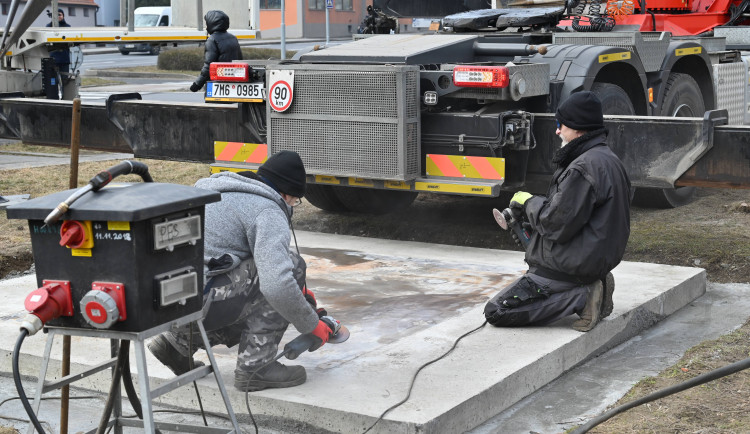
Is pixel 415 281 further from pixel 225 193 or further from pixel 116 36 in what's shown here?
pixel 116 36

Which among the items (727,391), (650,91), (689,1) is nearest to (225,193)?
(727,391)

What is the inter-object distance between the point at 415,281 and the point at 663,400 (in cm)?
214

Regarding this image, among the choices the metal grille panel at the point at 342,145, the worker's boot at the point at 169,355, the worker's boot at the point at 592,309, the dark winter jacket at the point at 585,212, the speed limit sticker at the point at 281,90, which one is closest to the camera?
the worker's boot at the point at 169,355

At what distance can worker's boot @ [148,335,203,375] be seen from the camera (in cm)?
440

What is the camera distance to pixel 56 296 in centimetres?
340

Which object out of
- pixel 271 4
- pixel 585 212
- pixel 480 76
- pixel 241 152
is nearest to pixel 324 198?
pixel 241 152

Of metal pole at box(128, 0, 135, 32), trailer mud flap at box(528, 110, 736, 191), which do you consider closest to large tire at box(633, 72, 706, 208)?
trailer mud flap at box(528, 110, 736, 191)

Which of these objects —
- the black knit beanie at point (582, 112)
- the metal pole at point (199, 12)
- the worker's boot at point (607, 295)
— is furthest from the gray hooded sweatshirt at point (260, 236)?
the metal pole at point (199, 12)

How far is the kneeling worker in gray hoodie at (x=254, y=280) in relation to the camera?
4031mm

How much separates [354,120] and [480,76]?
3.01ft

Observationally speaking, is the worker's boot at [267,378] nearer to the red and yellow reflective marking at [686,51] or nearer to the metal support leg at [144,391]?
the metal support leg at [144,391]

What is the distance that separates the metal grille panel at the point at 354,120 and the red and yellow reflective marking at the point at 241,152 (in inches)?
16.6

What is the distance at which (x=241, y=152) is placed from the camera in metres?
7.82

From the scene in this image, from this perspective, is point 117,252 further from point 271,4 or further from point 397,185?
point 271,4
